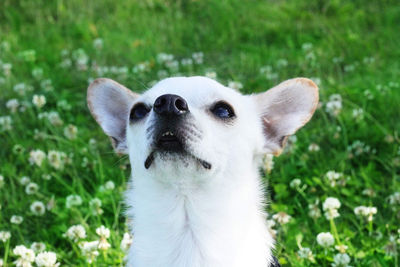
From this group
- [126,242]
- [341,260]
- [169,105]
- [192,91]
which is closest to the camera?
[169,105]

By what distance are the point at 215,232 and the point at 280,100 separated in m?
0.85

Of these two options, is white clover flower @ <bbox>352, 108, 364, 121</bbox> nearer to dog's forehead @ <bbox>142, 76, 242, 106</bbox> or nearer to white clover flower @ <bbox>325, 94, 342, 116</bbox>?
white clover flower @ <bbox>325, 94, 342, 116</bbox>

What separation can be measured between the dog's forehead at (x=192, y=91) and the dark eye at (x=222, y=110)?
1.4 inches

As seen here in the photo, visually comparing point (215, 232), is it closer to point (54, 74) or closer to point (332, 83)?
point (332, 83)

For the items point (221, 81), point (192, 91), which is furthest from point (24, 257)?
point (221, 81)

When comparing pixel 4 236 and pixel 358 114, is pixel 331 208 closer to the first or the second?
pixel 358 114

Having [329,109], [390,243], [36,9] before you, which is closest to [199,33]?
[36,9]

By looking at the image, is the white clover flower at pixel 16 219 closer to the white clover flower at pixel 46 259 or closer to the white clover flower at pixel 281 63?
the white clover flower at pixel 46 259

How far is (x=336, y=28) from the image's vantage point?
6.51 metres

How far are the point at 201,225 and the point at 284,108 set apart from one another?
83 centimetres

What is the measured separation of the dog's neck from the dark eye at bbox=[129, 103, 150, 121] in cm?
27

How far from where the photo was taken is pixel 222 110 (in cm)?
279

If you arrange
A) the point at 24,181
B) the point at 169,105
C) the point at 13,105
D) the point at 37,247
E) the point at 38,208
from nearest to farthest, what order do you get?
the point at 169,105
the point at 37,247
the point at 38,208
the point at 24,181
the point at 13,105

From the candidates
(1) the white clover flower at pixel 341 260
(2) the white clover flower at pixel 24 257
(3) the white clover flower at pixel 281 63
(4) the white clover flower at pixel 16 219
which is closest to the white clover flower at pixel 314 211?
(1) the white clover flower at pixel 341 260
